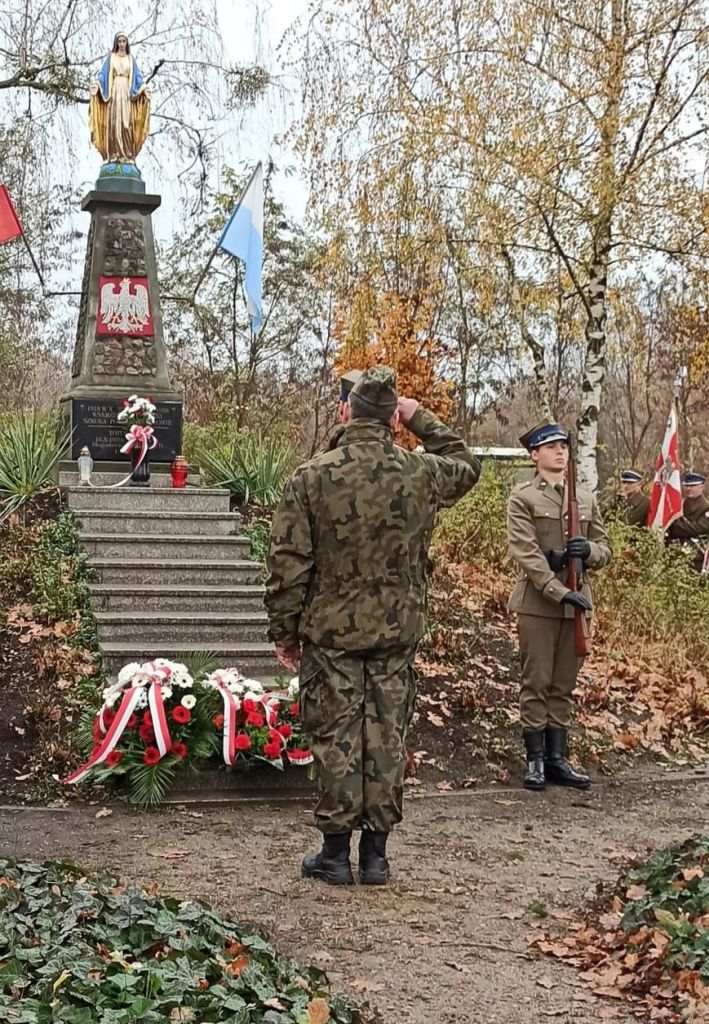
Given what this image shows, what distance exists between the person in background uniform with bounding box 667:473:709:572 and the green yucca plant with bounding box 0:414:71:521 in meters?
7.16

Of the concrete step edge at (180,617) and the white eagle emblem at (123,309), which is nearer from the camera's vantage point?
the concrete step edge at (180,617)

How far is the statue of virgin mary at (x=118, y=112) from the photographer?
42.0 ft

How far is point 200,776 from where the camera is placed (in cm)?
679

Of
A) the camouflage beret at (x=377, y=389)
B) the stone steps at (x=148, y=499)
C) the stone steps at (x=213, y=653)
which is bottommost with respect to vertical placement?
the stone steps at (x=213, y=653)

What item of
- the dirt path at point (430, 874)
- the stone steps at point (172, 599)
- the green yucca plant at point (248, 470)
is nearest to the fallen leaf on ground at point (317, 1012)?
the dirt path at point (430, 874)

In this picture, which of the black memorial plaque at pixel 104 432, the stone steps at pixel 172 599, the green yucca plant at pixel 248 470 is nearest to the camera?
the stone steps at pixel 172 599

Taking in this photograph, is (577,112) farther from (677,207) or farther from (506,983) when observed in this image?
(506,983)

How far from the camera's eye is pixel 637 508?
49.9 feet

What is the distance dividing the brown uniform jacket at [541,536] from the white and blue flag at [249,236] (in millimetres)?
6239

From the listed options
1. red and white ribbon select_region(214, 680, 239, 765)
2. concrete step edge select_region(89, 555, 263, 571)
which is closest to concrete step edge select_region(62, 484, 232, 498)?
concrete step edge select_region(89, 555, 263, 571)

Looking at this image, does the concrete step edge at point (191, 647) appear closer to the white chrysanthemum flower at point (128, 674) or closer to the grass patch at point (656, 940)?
the white chrysanthemum flower at point (128, 674)

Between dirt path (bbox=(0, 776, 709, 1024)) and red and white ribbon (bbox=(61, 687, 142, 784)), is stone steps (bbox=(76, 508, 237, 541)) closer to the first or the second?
red and white ribbon (bbox=(61, 687, 142, 784))

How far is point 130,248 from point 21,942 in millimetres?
10181

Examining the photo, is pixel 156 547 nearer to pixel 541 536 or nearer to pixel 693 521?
pixel 541 536
